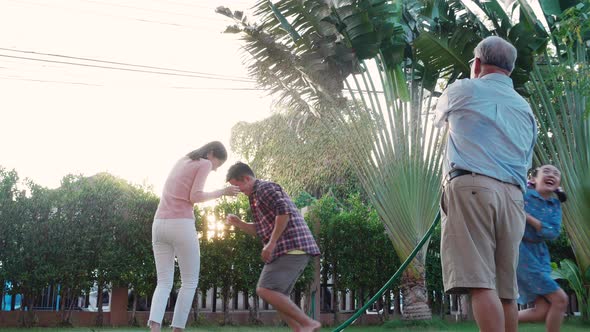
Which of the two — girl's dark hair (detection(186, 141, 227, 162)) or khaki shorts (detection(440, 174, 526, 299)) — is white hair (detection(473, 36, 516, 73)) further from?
girl's dark hair (detection(186, 141, 227, 162))

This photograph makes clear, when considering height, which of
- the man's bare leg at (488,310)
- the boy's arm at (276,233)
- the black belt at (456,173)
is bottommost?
the man's bare leg at (488,310)

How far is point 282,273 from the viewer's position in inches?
174

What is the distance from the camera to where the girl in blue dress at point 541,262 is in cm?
441

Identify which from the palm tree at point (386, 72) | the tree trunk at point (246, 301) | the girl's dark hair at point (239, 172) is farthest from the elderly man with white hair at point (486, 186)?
the tree trunk at point (246, 301)

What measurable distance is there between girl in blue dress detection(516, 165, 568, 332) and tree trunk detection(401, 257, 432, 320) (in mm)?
4354

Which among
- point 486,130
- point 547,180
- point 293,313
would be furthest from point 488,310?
point 547,180

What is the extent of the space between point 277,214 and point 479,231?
1948 mm

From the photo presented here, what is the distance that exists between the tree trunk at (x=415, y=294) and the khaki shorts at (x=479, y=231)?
6.08 metres

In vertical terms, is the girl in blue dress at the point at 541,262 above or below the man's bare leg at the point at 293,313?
above

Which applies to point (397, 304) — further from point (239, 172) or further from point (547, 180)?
point (239, 172)

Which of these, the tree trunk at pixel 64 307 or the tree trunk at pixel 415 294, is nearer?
the tree trunk at pixel 64 307

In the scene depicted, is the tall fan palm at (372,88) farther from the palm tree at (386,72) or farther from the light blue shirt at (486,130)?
the light blue shirt at (486,130)

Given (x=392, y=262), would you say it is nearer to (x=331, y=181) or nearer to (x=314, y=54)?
(x=314, y=54)

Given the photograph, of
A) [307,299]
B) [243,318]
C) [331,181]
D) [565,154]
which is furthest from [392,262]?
[331,181]
